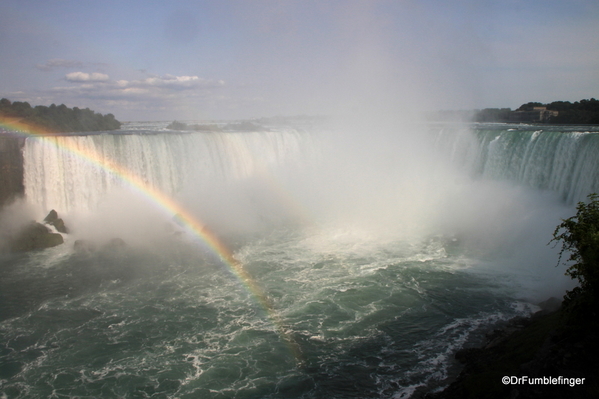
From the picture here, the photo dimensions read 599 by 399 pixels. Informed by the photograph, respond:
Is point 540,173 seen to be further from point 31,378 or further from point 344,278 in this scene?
point 31,378

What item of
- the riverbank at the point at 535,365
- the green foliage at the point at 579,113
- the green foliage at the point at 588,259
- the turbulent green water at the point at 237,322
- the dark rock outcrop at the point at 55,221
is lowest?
the turbulent green water at the point at 237,322

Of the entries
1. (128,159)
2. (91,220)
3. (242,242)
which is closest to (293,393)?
(242,242)

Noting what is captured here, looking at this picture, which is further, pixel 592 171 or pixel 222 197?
pixel 222 197

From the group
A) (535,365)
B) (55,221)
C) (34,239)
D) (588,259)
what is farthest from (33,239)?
(588,259)

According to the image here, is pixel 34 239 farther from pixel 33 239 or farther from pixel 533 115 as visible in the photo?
pixel 533 115

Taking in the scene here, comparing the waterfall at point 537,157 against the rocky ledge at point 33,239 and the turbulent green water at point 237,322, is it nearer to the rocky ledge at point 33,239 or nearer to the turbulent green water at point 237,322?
the turbulent green water at point 237,322

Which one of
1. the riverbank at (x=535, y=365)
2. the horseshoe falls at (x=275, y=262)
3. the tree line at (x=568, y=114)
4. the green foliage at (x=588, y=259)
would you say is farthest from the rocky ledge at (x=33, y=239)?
the tree line at (x=568, y=114)
